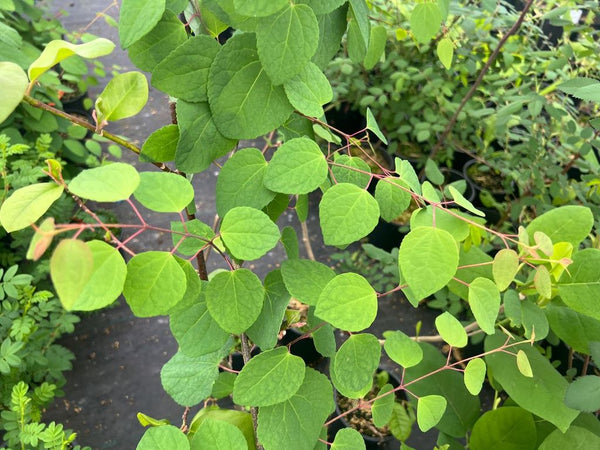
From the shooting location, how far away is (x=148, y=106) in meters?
3.11

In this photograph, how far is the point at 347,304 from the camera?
2.10 ft

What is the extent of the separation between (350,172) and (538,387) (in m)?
0.59

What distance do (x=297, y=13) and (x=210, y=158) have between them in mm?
211

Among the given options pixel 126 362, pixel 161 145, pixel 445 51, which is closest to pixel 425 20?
pixel 445 51

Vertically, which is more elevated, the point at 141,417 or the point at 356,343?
the point at 356,343

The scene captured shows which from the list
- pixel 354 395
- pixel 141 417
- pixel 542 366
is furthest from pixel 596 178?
pixel 141 417

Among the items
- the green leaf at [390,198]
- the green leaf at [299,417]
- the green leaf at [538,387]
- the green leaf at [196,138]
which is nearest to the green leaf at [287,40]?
the green leaf at [196,138]

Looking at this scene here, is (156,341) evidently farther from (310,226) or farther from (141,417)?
(141,417)

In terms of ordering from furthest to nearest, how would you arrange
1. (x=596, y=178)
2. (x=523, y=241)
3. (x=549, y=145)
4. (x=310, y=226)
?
(x=310, y=226) → (x=549, y=145) → (x=596, y=178) → (x=523, y=241)

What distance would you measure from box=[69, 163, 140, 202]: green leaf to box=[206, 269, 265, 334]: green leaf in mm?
175

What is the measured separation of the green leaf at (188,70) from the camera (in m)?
0.60

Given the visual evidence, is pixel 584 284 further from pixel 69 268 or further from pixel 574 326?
pixel 69 268

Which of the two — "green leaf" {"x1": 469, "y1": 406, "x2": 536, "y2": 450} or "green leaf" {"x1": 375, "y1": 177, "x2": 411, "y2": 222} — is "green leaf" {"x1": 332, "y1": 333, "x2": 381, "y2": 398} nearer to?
"green leaf" {"x1": 375, "y1": 177, "x2": 411, "y2": 222}

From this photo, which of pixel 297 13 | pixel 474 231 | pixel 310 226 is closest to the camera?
pixel 297 13
